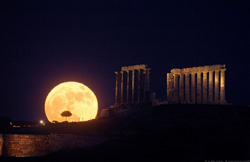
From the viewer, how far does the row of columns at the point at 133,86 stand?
64438mm

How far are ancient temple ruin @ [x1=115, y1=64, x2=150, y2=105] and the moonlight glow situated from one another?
37.7ft

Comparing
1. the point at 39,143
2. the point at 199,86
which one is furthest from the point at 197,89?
the point at 39,143

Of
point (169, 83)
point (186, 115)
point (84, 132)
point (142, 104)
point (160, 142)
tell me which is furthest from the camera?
point (169, 83)

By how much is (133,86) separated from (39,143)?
25.6m

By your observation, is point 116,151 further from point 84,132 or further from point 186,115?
point 186,115

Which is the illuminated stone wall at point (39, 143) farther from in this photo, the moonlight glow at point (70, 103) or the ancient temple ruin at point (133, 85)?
the ancient temple ruin at point (133, 85)

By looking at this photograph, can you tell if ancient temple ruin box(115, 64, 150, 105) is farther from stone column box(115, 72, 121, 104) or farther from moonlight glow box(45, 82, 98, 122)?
moonlight glow box(45, 82, 98, 122)

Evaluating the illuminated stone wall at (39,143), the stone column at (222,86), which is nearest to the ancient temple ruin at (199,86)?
the stone column at (222,86)

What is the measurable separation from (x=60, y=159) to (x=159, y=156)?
9.12 m

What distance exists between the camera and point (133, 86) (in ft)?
216

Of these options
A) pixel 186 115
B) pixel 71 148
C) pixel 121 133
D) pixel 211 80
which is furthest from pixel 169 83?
pixel 71 148

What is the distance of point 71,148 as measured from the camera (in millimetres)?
41781

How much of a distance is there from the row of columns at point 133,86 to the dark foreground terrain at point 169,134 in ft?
30.7

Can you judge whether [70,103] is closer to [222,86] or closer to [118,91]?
[118,91]
